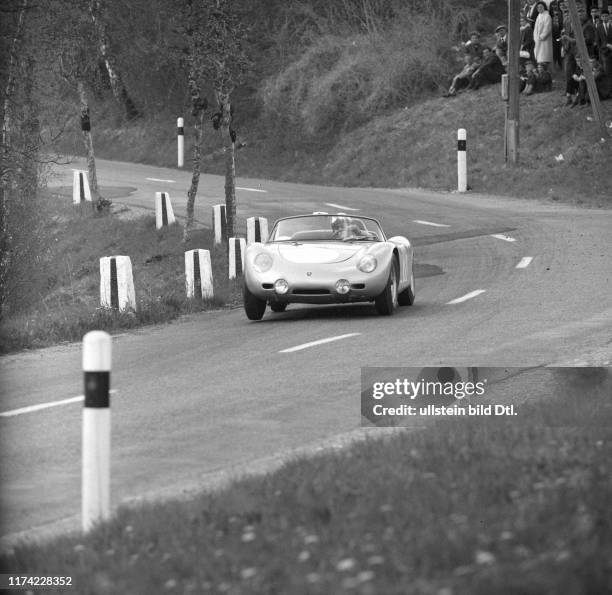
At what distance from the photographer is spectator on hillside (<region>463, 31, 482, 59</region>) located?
37.7 metres

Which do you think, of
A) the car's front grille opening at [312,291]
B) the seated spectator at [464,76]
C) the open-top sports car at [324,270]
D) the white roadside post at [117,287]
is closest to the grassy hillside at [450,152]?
the seated spectator at [464,76]

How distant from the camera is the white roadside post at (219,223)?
958 inches

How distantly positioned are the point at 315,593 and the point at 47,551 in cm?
165

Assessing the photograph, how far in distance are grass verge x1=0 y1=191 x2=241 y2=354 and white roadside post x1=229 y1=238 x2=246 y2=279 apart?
21cm

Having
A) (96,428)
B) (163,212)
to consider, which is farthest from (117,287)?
(163,212)

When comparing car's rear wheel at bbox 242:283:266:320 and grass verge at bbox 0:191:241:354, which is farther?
grass verge at bbox 0:191:241:354

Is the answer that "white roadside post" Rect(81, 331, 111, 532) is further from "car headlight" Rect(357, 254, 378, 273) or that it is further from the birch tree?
the birch tree

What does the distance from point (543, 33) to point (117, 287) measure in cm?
2161

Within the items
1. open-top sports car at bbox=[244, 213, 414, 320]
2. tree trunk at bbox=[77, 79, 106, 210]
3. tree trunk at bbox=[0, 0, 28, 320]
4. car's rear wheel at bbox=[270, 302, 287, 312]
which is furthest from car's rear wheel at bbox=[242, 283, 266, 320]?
tree trunk at bbox=[77, 79, 106, 210]

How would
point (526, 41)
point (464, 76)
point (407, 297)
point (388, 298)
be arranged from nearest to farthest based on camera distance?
1. point (388, 298)
2. point (407, 297)
3. point (526, 41)
4. point (464, 76)

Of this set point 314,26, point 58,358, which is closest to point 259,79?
point 314,26

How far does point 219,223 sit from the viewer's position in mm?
24438

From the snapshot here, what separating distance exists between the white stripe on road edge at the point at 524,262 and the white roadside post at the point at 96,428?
1450 cm

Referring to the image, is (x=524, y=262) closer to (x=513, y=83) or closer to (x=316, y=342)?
(x=316, y=342)
